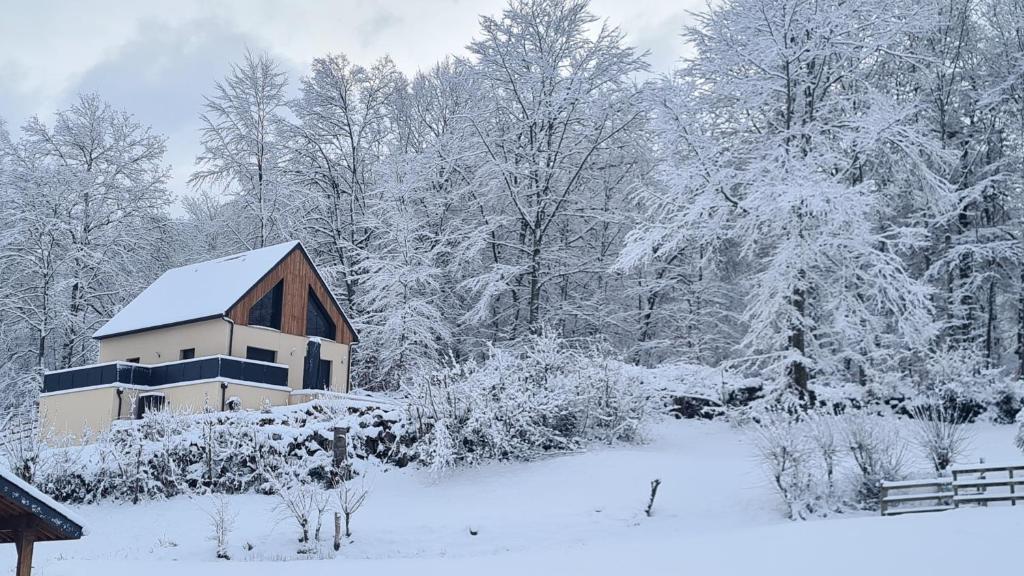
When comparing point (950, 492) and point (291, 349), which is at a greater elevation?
point (291, 349)

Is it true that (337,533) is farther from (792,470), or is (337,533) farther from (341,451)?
(792,470)

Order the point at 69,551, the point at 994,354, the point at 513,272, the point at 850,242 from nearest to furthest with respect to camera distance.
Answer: the point at 69,551 < the point at 850,242 < the point at 513,272 < the point at 994,354

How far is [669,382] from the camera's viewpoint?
84.5ft

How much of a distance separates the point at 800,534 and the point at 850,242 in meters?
9.34

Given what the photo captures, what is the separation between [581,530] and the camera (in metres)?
16.7

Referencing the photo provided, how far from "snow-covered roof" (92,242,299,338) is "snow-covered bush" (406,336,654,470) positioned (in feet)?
28.6

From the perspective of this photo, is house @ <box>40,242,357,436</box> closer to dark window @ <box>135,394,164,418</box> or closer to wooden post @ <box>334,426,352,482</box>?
dark window @ <box>135,394,164,418</box>

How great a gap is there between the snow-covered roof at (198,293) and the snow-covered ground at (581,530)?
27.6 ft

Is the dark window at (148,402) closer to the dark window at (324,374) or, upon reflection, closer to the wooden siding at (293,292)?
the wooden siding at (293,292)

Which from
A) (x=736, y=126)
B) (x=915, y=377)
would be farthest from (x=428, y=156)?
(x=915, y=377)

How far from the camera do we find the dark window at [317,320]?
30.8m

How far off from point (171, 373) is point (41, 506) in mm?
19362

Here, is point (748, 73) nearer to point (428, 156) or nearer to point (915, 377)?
point (915, 377)

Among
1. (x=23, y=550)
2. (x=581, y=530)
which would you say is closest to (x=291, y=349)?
(x=581, y=530)
